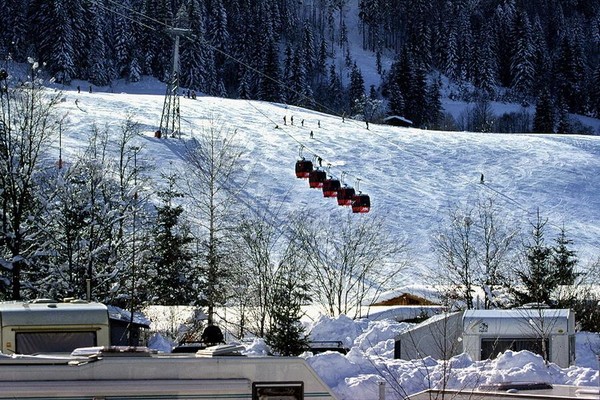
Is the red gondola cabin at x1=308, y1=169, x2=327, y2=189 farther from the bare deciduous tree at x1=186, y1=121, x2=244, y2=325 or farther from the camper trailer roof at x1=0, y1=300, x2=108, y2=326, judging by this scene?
the camper trailer roof at x1=0, y1=300, x2=108, y2=326

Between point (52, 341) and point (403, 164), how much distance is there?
64.0 metres

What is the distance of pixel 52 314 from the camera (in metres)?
14.0

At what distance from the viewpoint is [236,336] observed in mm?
36188

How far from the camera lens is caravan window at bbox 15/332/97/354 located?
13859mm

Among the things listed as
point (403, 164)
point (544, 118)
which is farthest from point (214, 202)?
point (544, 118)

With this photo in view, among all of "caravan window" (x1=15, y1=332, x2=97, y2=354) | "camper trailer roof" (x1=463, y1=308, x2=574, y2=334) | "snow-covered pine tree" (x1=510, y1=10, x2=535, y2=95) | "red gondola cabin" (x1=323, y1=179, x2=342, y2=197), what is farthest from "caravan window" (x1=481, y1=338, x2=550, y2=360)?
"snow-covered pine tree" (x1=510, y1=10, x2=535, y2=95)

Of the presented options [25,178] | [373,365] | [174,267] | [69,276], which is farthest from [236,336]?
[373,365]

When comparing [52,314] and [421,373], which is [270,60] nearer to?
[421,373]

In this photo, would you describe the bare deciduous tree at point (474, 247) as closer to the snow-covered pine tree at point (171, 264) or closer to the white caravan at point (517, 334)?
the snow-covered pine tree at point (171, 264)

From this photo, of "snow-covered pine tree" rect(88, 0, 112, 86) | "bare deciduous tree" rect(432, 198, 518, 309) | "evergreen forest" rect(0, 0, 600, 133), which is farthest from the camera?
"snow-covered pine tree" rect(88, 0, 112, 86)

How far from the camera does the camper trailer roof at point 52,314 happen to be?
14.0m

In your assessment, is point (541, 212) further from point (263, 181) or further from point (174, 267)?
point (174, 267)

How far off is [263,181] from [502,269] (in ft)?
59.7

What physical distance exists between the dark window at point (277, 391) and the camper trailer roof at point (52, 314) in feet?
15.9
